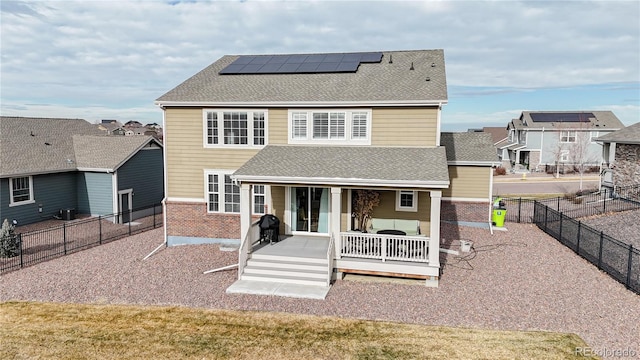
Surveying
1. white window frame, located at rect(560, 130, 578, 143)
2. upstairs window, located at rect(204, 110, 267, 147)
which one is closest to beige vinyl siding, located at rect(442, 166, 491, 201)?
upstairs window, located at rect(204, 110, 267, 147)

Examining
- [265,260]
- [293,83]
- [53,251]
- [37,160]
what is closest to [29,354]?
[265,260]

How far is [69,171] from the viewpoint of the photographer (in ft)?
73.0

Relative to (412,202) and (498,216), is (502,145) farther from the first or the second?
(412,202)

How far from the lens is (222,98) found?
15.8 metres

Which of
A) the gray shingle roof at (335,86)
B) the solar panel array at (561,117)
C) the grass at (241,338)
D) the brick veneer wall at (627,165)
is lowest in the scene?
the grass at (241,338)

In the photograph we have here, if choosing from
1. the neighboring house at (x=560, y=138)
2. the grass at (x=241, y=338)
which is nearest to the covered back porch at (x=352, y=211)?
the grass at (x=241, y=338)

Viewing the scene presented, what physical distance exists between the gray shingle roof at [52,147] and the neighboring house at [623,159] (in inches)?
1153

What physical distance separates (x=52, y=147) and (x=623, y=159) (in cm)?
3452

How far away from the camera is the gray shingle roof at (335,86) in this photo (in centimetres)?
1477

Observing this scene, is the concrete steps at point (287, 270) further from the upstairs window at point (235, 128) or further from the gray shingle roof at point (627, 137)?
the gray shingle roof at point (627, 137)

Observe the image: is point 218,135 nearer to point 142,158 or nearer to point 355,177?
point 355,177

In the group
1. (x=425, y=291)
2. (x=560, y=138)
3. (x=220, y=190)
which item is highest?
(x=560, y=138)

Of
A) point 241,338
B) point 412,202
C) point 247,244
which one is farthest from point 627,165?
point 241,338

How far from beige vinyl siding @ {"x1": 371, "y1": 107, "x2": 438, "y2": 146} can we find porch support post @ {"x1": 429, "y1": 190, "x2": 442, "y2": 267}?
321 cm
